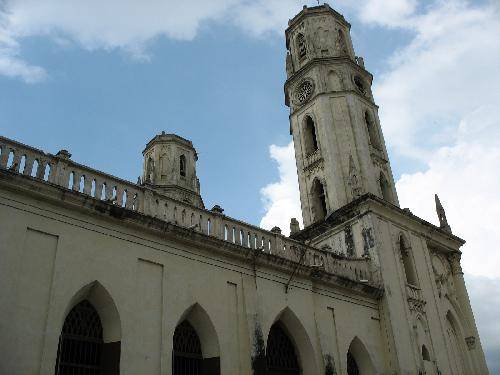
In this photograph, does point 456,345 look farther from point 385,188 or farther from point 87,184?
point 87,184

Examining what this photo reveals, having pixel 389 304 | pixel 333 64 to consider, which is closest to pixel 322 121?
pixel 333 64

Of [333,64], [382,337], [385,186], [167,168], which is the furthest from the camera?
[167,168]

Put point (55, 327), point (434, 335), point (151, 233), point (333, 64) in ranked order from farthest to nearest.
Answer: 1. point (333, 64)
2. point (434, 335)
3. point (151, 233)
4. point (55, 327)

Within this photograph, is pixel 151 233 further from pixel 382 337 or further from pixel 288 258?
pixel 382 337

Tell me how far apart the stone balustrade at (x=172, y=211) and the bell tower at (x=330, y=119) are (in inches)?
160

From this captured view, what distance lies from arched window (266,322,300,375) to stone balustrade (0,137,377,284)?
2.30 m

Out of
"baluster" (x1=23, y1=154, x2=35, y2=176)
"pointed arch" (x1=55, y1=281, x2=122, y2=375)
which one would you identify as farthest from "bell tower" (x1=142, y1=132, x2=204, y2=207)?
"pointed arch" (x1=55, y1=281, x2=122, y2=375)

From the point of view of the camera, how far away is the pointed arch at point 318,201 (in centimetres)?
2400

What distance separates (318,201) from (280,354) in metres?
8.99

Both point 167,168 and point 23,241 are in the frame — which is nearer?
point 23,241

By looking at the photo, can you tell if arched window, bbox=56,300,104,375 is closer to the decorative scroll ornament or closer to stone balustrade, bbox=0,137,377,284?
stone balustrade, bbox=0,137,377,284

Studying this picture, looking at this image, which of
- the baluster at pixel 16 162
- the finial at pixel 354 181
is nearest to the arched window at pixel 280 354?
the finial at pixel 354 181

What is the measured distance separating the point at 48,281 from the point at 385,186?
1614cm

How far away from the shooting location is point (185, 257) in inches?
591
